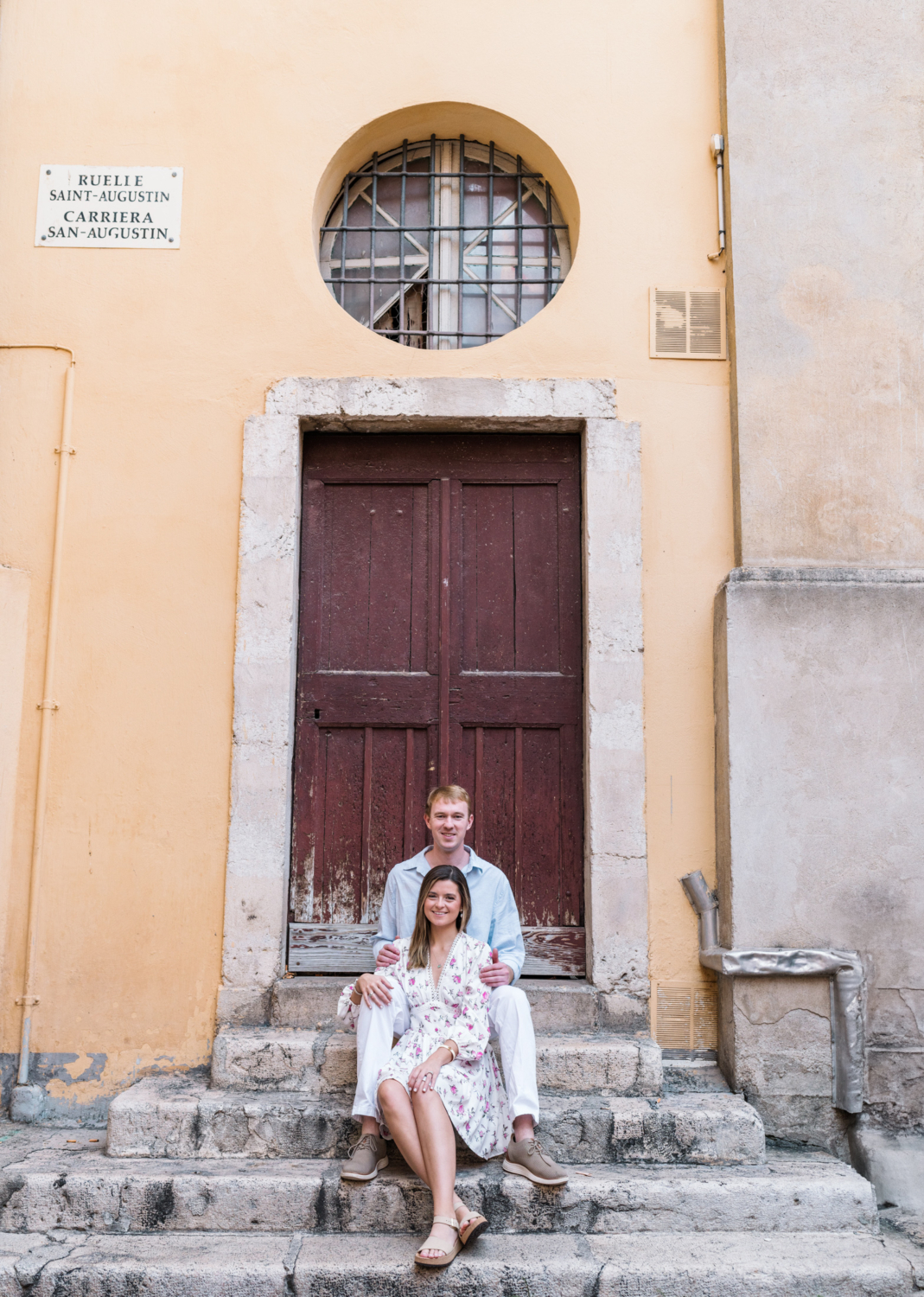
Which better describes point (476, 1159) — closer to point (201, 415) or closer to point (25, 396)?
point (201, 415)

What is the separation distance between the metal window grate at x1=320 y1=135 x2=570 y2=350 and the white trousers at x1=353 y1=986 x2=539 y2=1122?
9.71 feet

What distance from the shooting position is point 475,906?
13.0 feet

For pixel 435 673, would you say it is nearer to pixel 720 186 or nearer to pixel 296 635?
pixel 296 635

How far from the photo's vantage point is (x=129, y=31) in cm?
491

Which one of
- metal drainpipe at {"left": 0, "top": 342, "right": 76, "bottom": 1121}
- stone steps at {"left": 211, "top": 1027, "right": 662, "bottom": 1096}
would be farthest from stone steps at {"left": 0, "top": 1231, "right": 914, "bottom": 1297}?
metal drainpipe at {"left": 0, "top": 342, "right": 76, "bottom": 1121}

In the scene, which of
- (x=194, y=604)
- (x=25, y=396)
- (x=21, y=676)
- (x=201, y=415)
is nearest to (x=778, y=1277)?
(x=194, y=604)

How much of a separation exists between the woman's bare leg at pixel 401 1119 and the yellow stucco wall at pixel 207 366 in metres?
1.25

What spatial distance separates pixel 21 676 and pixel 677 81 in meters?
3.96

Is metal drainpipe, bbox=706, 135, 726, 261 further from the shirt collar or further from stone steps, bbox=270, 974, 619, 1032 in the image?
stone steps, bbox=270, 974, 619, 1032

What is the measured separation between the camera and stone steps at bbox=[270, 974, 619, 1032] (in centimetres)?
427

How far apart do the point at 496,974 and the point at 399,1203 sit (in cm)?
78

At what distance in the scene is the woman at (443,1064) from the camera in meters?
3.23

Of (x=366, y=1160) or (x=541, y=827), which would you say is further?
(x=541, y=827)


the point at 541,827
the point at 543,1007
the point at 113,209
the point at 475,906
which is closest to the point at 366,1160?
the point at 475,906
